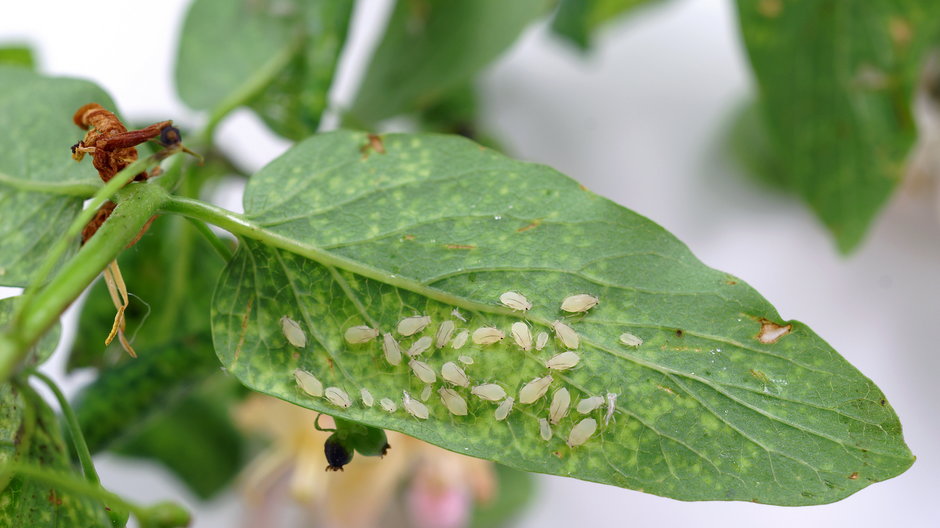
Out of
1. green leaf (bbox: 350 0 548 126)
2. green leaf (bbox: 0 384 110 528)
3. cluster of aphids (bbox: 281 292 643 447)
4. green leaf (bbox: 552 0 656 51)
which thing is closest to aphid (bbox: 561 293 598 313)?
cluster of aphids (bbox: 281 292 643 447)

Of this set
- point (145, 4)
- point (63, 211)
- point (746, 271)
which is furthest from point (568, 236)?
point (145, 4)

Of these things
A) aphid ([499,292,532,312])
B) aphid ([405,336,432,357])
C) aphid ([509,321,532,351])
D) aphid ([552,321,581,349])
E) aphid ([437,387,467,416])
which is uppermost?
aphid ([499,292,532,312])

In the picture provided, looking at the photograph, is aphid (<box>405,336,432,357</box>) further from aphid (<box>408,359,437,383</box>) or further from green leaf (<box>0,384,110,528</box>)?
green leaf (<box>0,384,110,528</box>)

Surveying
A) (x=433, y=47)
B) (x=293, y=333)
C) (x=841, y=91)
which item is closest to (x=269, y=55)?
(x=433, y=47)

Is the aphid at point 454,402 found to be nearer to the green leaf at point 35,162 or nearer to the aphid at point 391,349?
the aphid at point 391,349

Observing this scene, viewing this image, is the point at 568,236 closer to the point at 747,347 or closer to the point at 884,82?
the point at 747,347

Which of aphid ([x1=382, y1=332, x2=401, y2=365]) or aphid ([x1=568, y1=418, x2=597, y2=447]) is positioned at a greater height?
aphid ([x1=382, y1=332, x2=401, y2=365])
